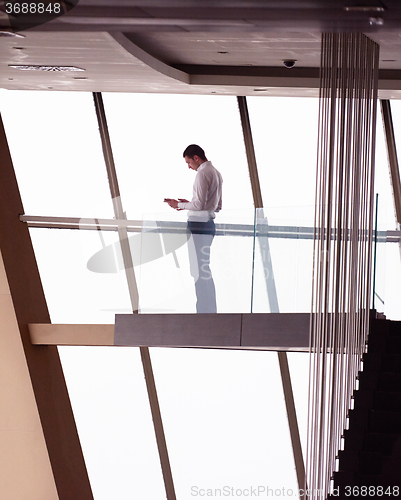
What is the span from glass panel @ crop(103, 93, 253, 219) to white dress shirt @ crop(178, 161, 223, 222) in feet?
5.05

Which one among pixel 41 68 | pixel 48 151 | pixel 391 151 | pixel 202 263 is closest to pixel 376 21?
pixel 202 263

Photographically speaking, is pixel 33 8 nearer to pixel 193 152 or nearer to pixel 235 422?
pixel 193 152

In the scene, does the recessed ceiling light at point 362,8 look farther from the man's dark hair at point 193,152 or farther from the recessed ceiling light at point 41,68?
the recessed ceiling light at point 41,68

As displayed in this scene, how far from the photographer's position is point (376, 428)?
5484mm

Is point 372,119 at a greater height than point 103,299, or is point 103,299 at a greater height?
point 372,119

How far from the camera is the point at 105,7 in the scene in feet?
9.43

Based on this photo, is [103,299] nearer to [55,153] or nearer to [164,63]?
[55,153]

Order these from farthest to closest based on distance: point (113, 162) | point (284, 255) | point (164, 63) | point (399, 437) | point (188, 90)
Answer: point (113, 162) < point (188, 90) < point (164, 63) < point (284, 255) < point (399, 437)

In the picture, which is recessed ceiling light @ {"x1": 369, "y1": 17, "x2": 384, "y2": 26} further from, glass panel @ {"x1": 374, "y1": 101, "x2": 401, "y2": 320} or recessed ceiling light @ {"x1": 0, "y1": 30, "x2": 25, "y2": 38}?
glass panel @ {"x1": 374, "y1": 101, "x2": 401, "y2": 320}

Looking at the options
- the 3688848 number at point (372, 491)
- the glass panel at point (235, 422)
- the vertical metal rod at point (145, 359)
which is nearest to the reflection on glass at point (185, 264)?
the vertical metal rod at point (145, 359)

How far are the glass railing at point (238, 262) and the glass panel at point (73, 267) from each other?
1.83 metres

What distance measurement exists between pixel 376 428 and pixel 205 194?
285 centimetres

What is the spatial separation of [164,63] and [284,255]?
7.97 ft

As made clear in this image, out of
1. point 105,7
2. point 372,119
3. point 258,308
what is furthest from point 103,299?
point 105,7
